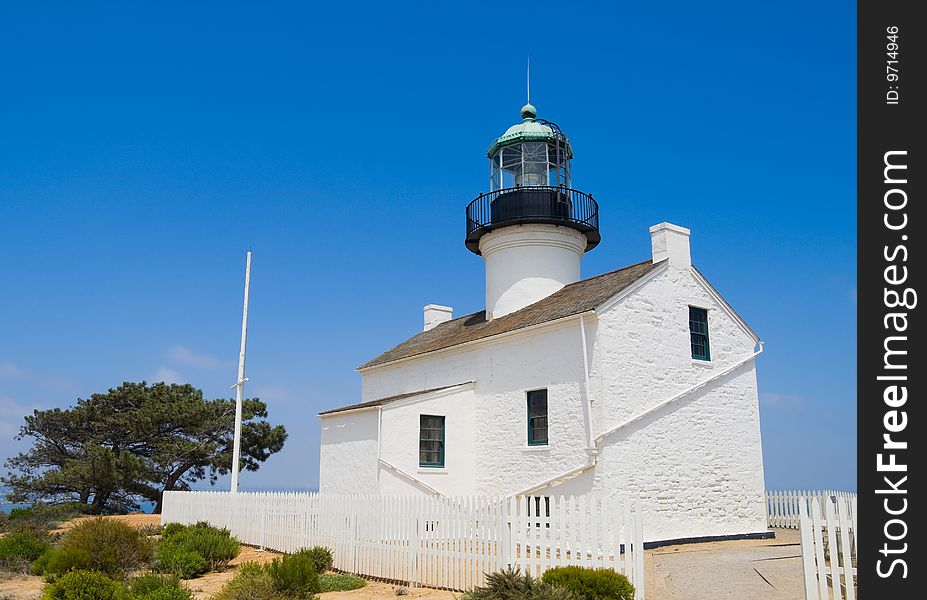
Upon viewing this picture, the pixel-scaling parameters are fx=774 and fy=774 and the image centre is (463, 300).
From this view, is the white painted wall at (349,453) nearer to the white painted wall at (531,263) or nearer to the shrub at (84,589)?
the white painted wall at (531,263)

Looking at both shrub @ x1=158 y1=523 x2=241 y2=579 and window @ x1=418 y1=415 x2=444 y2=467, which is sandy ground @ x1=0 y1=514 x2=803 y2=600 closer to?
shrub @ x1=158 y1=523 x2=241 y2=579

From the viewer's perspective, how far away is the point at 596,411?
52.4 ft

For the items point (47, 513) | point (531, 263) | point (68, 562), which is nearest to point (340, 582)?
point (68, 562)

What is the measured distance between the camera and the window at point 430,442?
718 inches

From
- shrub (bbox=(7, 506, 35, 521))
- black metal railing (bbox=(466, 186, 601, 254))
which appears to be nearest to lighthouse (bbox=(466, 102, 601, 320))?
black metal railing (bbox=(466, 186, 601, 254))

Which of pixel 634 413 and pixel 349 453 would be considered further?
pixel 349 453

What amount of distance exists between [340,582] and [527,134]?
46.5 ft

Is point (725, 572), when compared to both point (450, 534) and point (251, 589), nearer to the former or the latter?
point (450, 534)

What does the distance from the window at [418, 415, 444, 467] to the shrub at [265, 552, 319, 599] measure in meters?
7.18
